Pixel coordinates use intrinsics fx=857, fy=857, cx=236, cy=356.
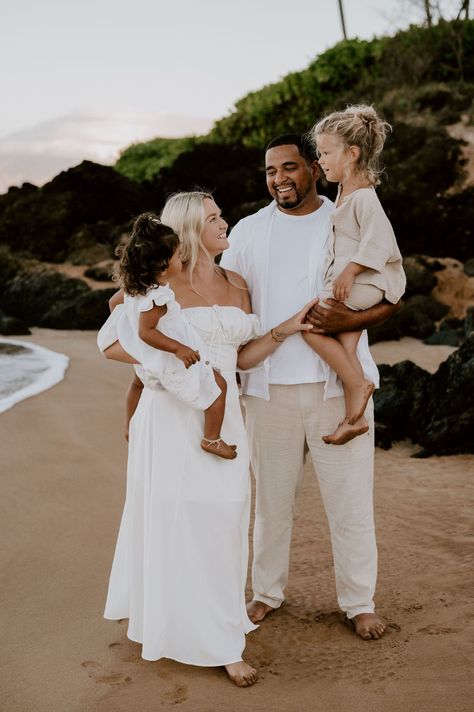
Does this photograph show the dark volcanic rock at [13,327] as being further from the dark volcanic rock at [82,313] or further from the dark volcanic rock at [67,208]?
the dark volcanic rock at [67,208]

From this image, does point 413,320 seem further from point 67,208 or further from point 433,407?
point 67,208

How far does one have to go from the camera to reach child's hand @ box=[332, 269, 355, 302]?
148 inches

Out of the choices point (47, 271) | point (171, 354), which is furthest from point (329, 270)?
point (47, 271)

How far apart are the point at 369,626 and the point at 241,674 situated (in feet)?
2.39

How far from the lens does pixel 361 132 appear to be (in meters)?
3.84

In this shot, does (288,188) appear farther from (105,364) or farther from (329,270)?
(105,364)

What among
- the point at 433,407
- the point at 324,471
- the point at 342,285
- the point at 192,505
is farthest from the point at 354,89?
the point at 192,505

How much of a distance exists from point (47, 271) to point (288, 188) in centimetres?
1340

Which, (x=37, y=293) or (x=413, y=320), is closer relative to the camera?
(x=413, y=320)

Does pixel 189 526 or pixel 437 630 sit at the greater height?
pixel 189 526

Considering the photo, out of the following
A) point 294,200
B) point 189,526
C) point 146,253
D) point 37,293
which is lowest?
point 37,293

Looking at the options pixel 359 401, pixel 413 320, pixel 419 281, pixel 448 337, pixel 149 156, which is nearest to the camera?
pixel 359 401

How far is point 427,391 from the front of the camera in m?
7.59

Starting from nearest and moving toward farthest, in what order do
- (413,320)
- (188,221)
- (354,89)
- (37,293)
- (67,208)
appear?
(188,221) < (413,320) < (37,293) < (67,208) < (354,89)
